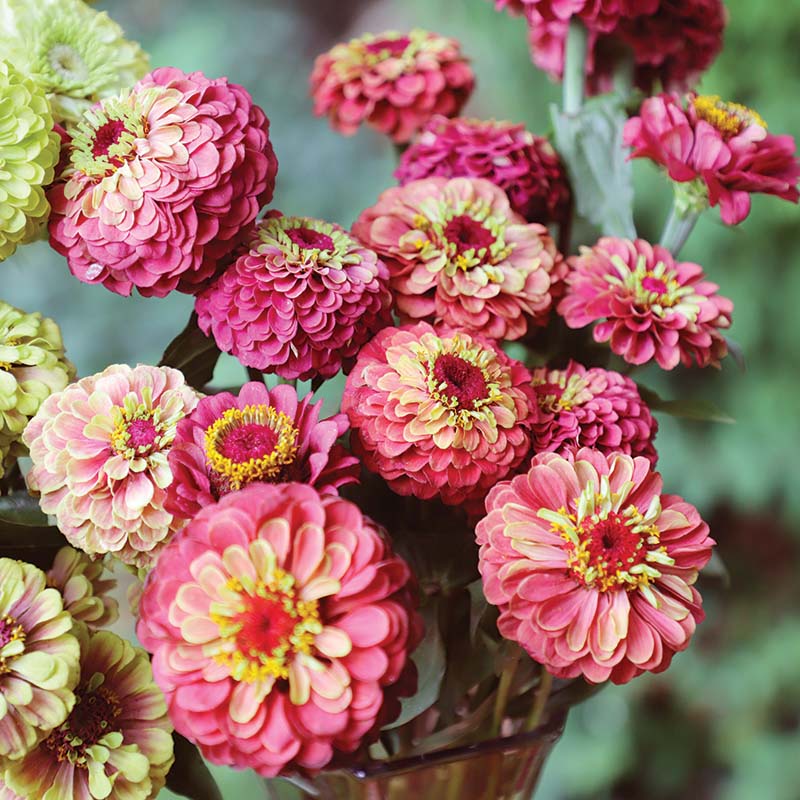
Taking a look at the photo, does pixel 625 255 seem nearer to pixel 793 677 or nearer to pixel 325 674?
pixel 325 674

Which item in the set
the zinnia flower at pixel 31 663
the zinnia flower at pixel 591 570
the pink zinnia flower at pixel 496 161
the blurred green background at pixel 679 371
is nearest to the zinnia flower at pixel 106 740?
the zinnia flower at pixel 31 663

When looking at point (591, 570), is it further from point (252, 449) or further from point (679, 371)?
point (679, 371)

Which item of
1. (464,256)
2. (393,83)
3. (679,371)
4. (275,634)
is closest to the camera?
(275,634)

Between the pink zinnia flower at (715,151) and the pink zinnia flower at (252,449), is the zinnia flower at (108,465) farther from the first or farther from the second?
the pink zinnia flower at (715,151)

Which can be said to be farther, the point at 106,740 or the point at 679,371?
the point at 679,371

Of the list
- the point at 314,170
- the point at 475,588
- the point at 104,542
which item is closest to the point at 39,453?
the point at 104,542

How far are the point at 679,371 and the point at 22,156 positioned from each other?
2.49ft

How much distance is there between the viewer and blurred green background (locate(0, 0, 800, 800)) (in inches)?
36.1

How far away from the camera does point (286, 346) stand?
0.32m

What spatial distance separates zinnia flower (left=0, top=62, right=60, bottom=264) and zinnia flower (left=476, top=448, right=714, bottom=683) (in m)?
0.18

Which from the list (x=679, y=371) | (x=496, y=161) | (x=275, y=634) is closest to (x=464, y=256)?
(x=496, y=161)

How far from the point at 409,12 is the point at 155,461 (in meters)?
0.84

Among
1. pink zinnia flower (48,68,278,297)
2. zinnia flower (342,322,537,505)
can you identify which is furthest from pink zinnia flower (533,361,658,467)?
pink zinnia flower (48,68,278,297)

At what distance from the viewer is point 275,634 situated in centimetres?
25
